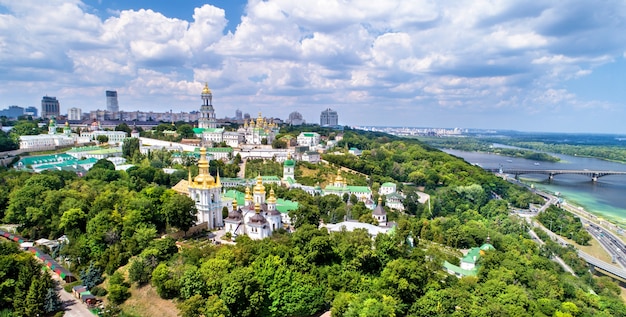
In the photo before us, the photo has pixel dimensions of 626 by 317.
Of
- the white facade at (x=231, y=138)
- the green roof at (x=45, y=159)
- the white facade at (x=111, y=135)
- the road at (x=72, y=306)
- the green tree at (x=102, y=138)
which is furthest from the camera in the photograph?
the white facade at (x=231, y=138)

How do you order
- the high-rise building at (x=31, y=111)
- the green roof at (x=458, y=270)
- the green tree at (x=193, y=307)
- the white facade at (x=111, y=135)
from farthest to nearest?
1. the high-rise building at (x=31, y=111)
2. the white facade at (x=111, y=135)
3. the green roof at (x=458, y=270)
4. the green tree at (x=193, y=307)

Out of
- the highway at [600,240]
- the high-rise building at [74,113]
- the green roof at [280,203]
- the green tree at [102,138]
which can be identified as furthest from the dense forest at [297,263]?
the high-rise building at [74,113]

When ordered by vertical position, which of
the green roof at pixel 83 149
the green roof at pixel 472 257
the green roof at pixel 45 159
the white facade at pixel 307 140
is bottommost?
the green roof at pixel 472 257

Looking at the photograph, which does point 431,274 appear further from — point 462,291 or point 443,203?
point 443,203

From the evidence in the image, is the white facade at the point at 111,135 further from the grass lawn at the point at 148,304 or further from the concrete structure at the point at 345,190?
the grass lawn at the point at 148,304

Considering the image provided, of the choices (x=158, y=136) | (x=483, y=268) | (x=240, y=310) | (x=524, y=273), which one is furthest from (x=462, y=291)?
(x=158, y=136)
